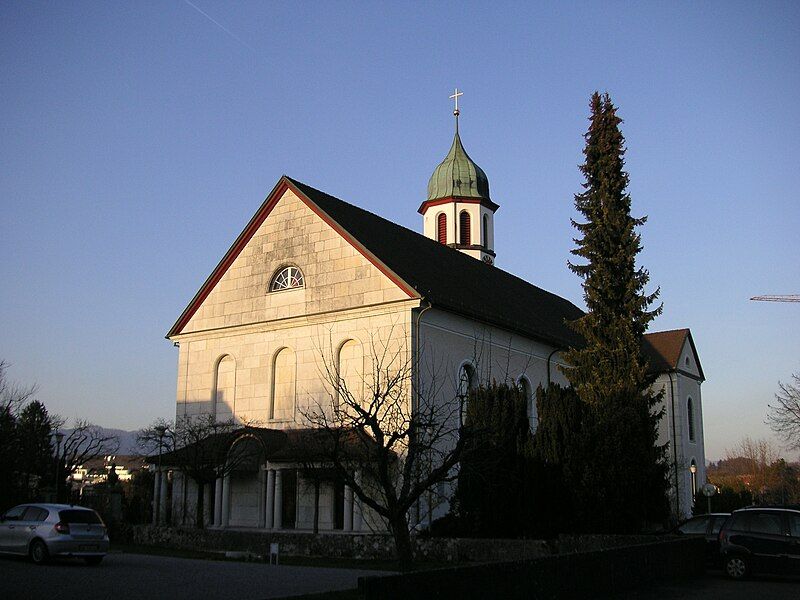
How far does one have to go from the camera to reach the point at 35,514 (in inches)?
760

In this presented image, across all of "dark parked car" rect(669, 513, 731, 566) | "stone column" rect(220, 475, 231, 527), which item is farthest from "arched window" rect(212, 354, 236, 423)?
"dark parked car" rect(669, 513, 731, 566)

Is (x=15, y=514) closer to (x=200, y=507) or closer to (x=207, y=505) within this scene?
(x=200, y=507)

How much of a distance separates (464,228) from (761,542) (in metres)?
31.4

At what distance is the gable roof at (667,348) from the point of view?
152ft

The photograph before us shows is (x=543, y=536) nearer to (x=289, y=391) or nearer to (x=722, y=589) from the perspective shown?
(x=722, y=589)

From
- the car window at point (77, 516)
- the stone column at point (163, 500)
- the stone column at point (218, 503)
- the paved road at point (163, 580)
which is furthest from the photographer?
the stone column at point (163, 500)

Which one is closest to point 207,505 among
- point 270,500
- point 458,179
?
point 270,500

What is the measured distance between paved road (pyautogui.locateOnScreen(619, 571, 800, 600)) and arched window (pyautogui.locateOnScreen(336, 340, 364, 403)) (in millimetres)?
13527

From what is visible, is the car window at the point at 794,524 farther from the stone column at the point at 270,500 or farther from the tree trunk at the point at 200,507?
the tree trunk at the point at 200,507

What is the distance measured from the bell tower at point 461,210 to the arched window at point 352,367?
18771 mm

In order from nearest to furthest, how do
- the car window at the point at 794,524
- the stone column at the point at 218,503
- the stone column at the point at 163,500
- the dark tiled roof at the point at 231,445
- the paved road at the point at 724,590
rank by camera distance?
the paved road at the point at 724,590
the car window at the point at 794,524
the dark tiled roof at the point at 231,445
the stone column at the point at 218,503
the stone column at the point at 163,500

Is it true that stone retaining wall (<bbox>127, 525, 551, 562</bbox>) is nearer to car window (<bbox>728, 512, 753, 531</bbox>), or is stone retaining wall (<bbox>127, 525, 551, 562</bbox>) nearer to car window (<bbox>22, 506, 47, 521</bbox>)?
car window (<bbox>728, 512, 753, 531</bbox>)

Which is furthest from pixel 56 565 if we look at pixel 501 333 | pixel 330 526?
pixel 501 333

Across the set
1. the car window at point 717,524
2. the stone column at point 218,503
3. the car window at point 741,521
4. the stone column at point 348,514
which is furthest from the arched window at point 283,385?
the car window at point 741,521
